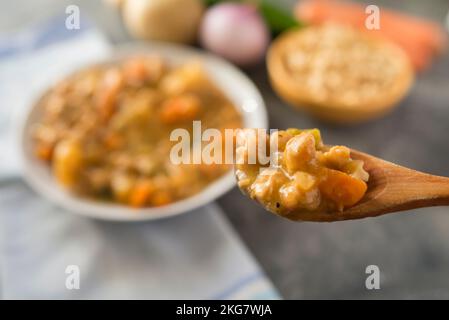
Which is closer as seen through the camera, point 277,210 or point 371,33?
point 277,210

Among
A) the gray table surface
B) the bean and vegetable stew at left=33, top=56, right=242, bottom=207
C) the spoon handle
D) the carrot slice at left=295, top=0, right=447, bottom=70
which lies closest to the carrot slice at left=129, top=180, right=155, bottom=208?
the bean and vegetable stew at left=33, top=56, right=242, bottom=207

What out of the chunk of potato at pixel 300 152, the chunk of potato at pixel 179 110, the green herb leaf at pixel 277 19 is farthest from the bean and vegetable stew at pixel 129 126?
the chunk of potato at pixel 300 152

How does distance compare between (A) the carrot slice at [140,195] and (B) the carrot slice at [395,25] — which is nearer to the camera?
(A) the carrot slice at [140,195]

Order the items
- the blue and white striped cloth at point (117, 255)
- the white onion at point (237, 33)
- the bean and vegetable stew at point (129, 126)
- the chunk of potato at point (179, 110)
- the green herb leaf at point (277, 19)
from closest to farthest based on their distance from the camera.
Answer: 1. the blue and white striped cloth at point (117, 255)
2. the bean and vegetable stew at point (129, 126)
3. the chunk of potato at point (179, 110)
4. the white onion at point (237, 33)
5. the green herb leaf at point (277, 19)

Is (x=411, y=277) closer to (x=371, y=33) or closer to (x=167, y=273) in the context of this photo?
(x=167, y=273)

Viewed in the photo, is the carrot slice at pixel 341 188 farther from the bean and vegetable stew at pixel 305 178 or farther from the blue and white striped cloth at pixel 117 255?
the blue and white striped cloth at pixel 117 255
